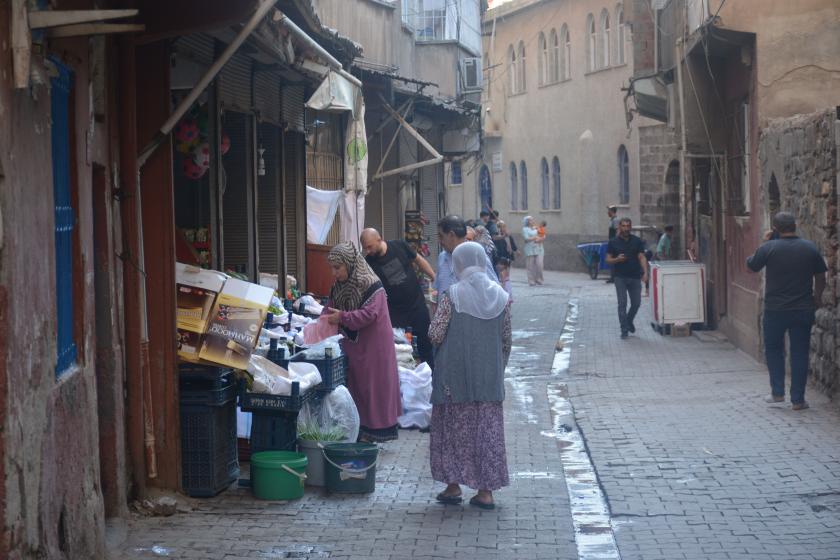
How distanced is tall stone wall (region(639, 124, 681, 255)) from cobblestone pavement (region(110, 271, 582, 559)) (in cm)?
2413

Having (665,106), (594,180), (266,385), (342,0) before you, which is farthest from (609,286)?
(266,385)

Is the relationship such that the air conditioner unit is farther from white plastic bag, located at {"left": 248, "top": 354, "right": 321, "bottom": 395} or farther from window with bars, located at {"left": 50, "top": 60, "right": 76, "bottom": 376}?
window with bars, located at {"left": 50, "top": 60, "right": 76, "bottom": 376}

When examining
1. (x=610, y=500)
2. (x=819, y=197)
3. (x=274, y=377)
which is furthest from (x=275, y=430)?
(x=819, y=197)

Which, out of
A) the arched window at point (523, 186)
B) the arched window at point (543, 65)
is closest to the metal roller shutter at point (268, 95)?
the arched window at point (543, 65)

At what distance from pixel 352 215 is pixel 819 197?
484 centimetres

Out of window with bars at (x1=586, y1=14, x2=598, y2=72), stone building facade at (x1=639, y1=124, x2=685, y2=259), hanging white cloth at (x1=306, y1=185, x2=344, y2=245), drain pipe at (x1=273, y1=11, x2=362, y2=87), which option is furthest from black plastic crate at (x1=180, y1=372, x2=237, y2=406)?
window with bars at (x1=586, y1=14, x2=598, y2=72)

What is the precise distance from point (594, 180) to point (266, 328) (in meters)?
28.4

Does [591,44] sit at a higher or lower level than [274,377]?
higher

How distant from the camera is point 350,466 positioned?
786cm

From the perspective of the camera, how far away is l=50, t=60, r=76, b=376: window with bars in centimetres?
550

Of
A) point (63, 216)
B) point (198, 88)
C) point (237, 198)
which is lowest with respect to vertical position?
point (63, 216)

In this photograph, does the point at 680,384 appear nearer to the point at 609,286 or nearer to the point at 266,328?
the point at 266,328

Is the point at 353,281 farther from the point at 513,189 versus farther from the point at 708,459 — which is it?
the point at 513,189

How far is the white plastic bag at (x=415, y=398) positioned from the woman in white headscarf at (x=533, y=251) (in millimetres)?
19915
